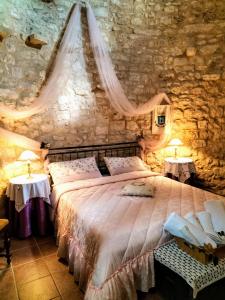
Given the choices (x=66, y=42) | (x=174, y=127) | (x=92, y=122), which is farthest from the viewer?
(x=174, y=127)

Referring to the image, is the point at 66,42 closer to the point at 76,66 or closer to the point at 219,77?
the point at 76,66

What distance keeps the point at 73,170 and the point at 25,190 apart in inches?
29.6

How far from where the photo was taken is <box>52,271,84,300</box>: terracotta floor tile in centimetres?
230

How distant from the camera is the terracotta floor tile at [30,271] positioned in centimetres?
256

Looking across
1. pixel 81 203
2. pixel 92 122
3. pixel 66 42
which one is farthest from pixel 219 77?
pixel 81 203

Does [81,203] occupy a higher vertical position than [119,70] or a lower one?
lower

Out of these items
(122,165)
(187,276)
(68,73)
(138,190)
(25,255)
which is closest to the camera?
(187,276)

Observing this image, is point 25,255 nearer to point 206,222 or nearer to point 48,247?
point 48,247

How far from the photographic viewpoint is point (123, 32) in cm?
440

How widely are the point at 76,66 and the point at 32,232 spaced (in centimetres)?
261

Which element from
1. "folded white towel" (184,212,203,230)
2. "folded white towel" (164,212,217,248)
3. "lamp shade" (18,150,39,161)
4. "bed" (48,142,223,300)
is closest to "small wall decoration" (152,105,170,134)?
"bed" (48,142,223,300)

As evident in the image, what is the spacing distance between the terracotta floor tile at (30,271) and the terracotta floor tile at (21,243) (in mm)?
422

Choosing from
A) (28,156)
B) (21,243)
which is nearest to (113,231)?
(21,243)

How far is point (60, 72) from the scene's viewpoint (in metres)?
3.77
